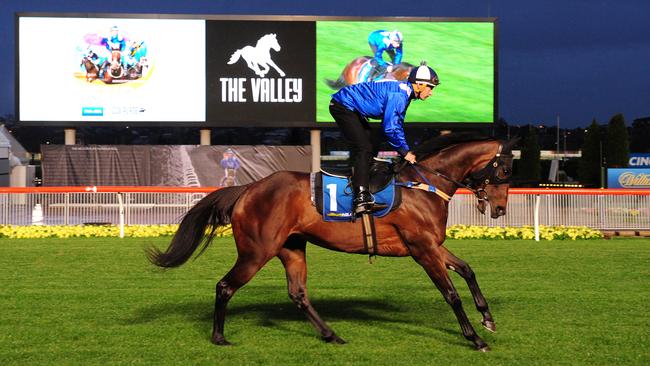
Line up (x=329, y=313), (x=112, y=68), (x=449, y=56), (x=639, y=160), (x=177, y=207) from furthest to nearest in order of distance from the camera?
(x=639, y=160)
(x=449, y=56)
(x=112, y=68)
(x=177, y=207)
(x=329, y=313)

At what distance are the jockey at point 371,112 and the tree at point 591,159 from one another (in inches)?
1137

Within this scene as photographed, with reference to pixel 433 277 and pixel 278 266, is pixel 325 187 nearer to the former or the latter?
pixel 433 277

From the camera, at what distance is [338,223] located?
7773mm

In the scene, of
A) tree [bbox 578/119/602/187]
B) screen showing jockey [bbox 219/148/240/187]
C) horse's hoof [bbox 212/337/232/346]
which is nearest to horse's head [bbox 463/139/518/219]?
horse's hoof [bbox 212/337/232/346]

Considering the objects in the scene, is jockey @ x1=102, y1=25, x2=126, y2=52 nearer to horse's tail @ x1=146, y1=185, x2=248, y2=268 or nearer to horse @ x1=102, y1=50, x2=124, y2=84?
horse @ x1=102, y1=50, x2=124, y2=84

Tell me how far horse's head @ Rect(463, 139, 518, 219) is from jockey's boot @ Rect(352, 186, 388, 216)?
0.95m

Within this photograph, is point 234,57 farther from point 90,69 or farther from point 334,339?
point 334,339

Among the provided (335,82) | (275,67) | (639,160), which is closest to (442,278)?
(335,82)

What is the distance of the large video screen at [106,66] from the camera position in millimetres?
27219

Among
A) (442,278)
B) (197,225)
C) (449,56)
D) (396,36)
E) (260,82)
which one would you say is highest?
(396,36)

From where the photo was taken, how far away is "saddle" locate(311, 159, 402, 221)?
770cm

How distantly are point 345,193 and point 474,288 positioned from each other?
148 centimetres

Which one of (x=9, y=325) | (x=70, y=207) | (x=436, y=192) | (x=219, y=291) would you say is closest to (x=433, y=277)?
(x=436, y=192)

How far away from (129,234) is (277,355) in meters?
12.8
